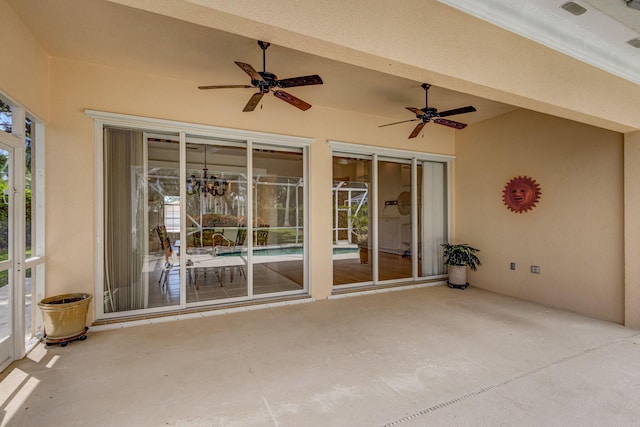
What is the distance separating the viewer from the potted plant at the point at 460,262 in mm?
5537

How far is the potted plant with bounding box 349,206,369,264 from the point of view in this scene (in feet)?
20.0

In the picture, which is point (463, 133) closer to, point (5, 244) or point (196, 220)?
point (196, 220)

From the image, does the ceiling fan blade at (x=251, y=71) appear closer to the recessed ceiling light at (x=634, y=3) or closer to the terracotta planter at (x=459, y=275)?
the recessed ceiling light at (x=634, y=3)

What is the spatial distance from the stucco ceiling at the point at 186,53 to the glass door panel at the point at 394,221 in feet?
6.04

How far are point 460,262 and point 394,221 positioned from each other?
2.54 metres

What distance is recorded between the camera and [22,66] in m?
2.89

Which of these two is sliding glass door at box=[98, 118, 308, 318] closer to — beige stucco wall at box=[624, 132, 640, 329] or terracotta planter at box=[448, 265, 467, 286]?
terracotta planter at box=[448, 265, 467, 286]

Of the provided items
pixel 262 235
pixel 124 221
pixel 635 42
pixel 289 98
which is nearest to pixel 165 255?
pixel 124 221

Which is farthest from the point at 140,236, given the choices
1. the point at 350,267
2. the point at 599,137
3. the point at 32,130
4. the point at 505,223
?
the point at 599,137

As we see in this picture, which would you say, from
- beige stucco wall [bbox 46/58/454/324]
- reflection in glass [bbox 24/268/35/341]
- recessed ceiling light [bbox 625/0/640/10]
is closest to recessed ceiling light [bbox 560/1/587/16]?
recessed ceiling light [bbox 625/0/640/10]

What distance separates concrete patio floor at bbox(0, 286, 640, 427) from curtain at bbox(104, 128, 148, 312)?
528 mm

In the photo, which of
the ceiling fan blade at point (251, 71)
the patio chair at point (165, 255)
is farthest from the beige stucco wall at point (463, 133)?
the ceiling fan blade at point (251, 71)

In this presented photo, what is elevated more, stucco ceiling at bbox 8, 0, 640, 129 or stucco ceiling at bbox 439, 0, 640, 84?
stucco ceiling at bbox 8, 0, 640, 129

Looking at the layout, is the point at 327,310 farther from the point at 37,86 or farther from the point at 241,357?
the point at 37,86
